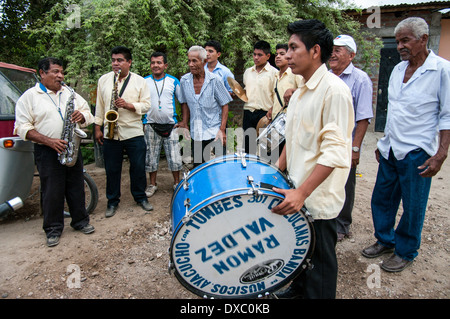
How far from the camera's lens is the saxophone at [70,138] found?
11.6 feet

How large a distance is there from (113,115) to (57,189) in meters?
1.11

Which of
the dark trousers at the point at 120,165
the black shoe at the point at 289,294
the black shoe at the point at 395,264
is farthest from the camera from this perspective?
the dark trousers at the point at 120,165

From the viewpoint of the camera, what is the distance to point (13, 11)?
905cm

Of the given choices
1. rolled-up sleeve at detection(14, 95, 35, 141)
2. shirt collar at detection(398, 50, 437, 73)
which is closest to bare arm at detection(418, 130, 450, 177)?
shirt collar at detection(398, 50, 437, 73)

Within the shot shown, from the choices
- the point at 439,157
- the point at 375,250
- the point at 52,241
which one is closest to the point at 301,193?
the point at 439,157

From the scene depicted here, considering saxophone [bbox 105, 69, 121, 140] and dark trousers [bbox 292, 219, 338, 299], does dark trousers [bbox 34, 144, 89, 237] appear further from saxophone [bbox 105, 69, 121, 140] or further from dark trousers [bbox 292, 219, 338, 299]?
dark trousers [bbox 292, 219, 338, 299]

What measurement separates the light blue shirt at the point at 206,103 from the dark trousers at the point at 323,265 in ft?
8.68

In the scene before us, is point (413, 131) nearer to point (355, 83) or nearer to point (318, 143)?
point (355, 83)

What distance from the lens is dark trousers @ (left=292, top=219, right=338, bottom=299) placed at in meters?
2.11

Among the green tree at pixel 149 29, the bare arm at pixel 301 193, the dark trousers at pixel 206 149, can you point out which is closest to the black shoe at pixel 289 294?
the bare arm at pixel 301 193

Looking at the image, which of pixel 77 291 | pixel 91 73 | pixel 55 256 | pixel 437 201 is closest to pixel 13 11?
pixel 91 73

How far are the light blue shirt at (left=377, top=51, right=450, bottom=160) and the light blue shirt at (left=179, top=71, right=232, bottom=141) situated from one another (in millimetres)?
2207

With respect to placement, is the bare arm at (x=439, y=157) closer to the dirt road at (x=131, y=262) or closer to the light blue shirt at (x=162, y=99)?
the dirt road at (x=131, y=262)
